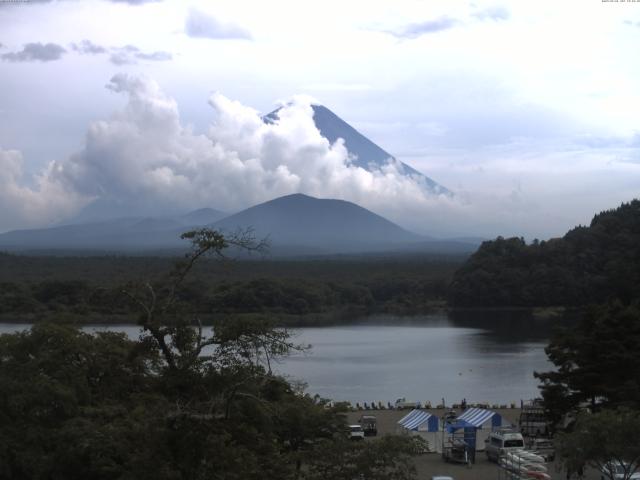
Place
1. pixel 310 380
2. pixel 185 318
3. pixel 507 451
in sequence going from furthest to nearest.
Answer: pixel 310 380, pixel 507 451, pixel 185 318

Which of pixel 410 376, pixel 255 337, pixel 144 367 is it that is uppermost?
pixel 255 337

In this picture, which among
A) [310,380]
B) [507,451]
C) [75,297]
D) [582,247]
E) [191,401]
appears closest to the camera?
[191,401]

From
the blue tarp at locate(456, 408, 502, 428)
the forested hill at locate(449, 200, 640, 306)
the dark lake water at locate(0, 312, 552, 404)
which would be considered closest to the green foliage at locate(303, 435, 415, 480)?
the blue tarp at locate(456, 408, 502, 428)

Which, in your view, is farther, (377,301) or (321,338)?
(377,301)

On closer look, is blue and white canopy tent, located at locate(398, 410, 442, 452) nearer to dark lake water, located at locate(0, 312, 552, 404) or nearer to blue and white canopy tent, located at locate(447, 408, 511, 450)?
blue and white canopy tent, located at locate(447, 408, 511, 450)

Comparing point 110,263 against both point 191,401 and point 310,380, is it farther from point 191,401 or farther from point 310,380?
point 191,401

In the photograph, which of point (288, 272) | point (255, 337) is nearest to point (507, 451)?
point (255, 337)

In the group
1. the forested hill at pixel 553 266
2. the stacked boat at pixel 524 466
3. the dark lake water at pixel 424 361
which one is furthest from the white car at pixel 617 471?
the forested hill at pixel 553 266

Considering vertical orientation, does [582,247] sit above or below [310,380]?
above
